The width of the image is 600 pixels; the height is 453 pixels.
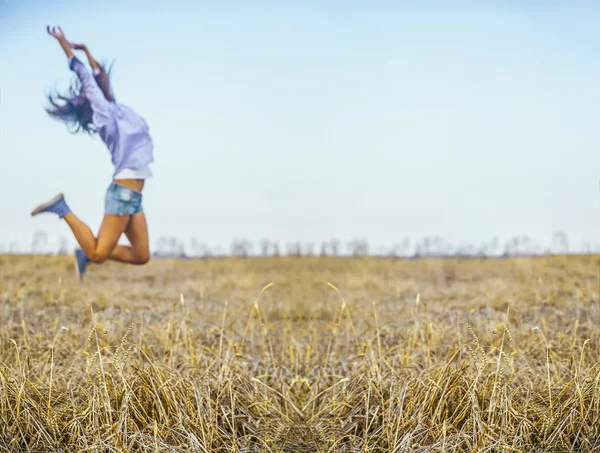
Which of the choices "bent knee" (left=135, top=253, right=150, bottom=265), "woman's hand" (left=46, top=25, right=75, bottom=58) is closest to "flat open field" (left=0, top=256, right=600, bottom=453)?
"bent knee" (left=135, top=253, right=150, bottom=265)

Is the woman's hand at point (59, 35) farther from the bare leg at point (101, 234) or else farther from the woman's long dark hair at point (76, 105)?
the bare leg at point (101, 234)

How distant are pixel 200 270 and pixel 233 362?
2.82 metres

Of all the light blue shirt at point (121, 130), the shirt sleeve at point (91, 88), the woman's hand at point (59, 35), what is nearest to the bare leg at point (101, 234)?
the light blue shirt at point (121, 130)

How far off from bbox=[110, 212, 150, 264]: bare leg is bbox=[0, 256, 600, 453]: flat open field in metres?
0.32

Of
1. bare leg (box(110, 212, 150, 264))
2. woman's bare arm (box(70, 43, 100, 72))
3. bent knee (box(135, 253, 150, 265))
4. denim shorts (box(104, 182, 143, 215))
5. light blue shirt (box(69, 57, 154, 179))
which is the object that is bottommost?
bent knee (box(135, 253, 150, 265))

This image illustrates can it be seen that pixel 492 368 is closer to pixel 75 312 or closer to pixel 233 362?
pixel 233 362

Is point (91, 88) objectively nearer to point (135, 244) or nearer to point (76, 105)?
point (76, 105)

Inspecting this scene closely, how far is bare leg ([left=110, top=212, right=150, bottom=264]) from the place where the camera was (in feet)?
14.9

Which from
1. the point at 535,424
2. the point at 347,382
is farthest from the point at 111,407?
the point at 535,424

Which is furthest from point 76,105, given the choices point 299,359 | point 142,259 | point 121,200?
point 299,359

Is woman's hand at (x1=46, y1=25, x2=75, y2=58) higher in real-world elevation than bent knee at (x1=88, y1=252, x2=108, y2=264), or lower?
higher

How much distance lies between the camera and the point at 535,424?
2555 mm

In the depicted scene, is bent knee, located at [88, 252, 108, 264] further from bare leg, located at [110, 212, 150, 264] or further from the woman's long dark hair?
the woman's long dark hair

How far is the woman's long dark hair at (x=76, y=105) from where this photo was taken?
14.7ft
